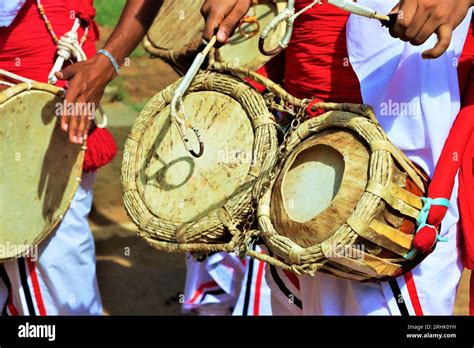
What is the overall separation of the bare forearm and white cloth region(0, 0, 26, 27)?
327 millimetres

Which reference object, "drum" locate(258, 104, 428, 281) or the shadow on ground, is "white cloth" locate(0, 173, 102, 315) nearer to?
the shadow on ground

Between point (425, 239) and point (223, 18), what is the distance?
79cm

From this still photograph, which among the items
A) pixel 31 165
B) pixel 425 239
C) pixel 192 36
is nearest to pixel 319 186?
pixel 425 239

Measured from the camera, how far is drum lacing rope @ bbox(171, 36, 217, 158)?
2580 millimetres

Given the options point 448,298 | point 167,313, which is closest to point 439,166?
point 448,298

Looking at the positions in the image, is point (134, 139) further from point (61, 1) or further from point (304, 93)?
point (61, 1)

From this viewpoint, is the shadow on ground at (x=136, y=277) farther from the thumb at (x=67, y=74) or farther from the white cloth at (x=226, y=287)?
the thumb at (x=67, y=74)

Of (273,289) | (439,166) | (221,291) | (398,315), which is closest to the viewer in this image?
(439,166)

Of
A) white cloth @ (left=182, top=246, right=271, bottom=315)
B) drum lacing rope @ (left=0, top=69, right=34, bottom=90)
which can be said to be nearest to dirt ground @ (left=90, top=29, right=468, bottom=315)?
white cloth @ (left=182, top=246, right=271, bottom=315)

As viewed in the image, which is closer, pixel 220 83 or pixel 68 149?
pixel 220 83

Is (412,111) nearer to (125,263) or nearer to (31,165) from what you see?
(31,165)

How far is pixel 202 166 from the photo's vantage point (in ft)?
8.70
